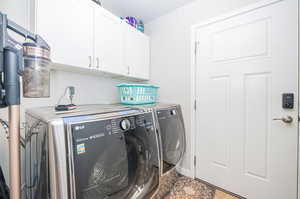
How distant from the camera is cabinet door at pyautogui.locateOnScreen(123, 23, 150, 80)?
6.01 ft

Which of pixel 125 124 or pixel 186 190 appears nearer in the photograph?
pixel 125 124

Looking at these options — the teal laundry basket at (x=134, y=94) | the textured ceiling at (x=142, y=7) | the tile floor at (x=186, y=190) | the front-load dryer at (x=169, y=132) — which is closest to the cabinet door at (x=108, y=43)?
the teal laundry basket at (x=134, y=94)

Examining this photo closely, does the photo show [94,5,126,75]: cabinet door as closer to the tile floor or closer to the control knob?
the control knob

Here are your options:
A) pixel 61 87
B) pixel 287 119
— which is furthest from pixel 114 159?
pixel 287 119

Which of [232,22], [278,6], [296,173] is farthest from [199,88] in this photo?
[296,173]

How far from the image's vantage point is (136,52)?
1.98 metres

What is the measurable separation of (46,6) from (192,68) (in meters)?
1.60

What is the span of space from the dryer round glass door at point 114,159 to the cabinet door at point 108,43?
82 cm

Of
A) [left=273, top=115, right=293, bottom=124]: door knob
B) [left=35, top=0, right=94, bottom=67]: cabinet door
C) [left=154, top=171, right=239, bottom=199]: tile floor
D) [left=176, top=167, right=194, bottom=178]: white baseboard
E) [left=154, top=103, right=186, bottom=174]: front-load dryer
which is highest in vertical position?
[left=35, top=0, right=94, bottom=67]: cabinet door

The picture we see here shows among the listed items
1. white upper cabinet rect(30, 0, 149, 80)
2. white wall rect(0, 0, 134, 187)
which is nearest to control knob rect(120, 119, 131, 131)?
white upper cabinet rect(30, 0, 149, 80)

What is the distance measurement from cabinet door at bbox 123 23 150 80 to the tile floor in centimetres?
140

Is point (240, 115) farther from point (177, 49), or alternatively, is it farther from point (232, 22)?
point (177, 49)

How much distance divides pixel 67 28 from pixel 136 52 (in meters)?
0.92

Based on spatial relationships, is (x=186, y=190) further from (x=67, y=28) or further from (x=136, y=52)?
(x=67, y=28)
